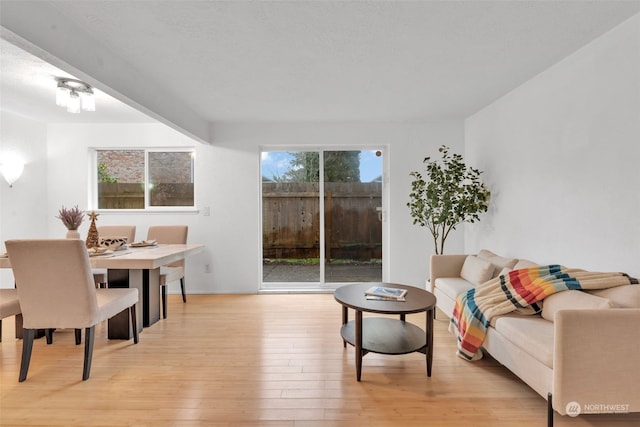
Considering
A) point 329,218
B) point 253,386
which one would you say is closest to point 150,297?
point 253,386

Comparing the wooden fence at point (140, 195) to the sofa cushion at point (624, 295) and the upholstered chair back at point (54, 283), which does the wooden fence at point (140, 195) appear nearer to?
the upholstered chair back at point (54, 283)

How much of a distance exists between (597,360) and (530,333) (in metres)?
0.36

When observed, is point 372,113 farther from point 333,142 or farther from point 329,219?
point 329,219

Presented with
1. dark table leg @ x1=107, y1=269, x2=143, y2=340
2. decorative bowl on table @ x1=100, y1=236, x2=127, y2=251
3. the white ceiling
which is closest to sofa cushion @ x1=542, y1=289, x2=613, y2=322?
the white ceiling

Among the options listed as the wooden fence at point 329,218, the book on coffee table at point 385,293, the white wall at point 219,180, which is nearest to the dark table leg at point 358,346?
the book on coffee table at point 385,293

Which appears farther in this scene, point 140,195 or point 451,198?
point 140,195

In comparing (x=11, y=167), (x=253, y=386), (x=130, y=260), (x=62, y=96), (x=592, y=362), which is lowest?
(x=253, y=386)

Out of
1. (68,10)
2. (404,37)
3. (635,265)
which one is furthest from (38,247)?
(635,265)

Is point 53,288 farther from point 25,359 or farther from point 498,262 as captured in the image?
point 498,262

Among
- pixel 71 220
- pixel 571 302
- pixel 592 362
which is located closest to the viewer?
pixel 592 362

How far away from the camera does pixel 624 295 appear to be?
1.88m

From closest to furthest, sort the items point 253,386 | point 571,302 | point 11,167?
point 571,302 → point 253,386 → point 11,167

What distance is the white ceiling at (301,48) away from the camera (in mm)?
1907

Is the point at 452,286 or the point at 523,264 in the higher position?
the point at 523,264
